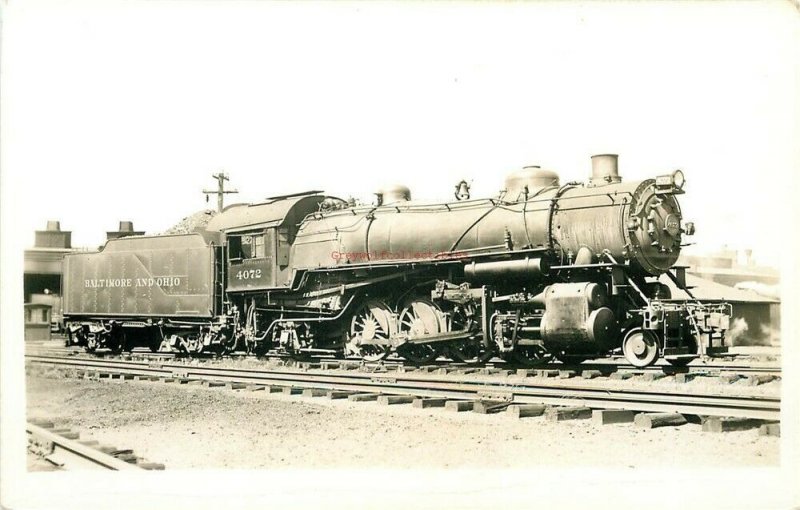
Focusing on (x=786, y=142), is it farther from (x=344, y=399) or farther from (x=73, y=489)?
(x=73, y=489)

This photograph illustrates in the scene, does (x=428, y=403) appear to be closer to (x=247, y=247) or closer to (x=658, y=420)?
(x=658, y=420)

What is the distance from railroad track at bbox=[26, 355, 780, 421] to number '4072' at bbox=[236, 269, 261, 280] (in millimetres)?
2589

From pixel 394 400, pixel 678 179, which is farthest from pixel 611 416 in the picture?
pixel 678 179

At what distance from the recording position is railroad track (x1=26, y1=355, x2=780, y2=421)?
8.55m

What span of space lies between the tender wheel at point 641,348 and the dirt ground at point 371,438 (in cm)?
337

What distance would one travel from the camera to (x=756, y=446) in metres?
7.33

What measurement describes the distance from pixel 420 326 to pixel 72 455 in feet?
24.6

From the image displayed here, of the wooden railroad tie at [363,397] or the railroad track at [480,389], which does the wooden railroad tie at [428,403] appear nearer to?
the railroad track at [480,389]

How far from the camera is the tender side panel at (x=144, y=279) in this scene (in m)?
17.3

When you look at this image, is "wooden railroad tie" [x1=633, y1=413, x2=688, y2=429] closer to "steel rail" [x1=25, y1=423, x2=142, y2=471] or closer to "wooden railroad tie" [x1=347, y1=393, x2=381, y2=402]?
"wooden railroad tie" [x1=347, y1=393, x2=381, y2=402]

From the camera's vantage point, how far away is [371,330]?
14875 millimetres

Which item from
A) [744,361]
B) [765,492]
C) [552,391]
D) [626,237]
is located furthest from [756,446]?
[744,361]

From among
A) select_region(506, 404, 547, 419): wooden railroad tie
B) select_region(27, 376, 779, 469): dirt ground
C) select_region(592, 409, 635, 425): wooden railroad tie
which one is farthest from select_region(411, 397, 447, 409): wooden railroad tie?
select_region(592, 409, 635, 425): wooden railroad tie

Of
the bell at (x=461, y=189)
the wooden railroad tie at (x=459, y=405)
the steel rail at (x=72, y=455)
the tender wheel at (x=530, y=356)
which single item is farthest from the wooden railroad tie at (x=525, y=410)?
the bell at (x=461, y=189)
